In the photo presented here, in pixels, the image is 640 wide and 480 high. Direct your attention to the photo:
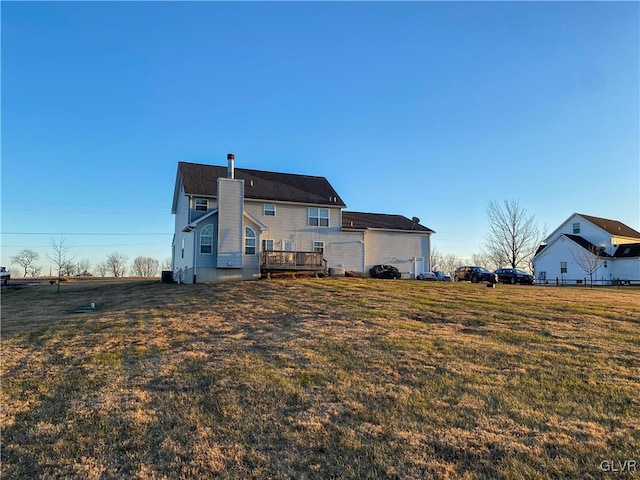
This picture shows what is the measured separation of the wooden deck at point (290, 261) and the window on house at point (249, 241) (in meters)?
0.91

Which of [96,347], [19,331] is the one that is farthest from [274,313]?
[19,331]

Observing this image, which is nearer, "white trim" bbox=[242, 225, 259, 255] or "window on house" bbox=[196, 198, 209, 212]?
"white trim" bbox=[242, 225, 259, 255]

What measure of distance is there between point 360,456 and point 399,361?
3422 mm

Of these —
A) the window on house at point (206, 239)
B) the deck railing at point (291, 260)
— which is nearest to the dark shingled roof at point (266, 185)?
the window on house at point (206, 239)

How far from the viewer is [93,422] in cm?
521

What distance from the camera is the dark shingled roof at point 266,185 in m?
26.0

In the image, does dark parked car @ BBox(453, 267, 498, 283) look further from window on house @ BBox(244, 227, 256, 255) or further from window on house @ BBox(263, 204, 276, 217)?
window on house @ BBox(244, 227, 256, 255)

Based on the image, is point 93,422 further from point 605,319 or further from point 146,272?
point 146,272

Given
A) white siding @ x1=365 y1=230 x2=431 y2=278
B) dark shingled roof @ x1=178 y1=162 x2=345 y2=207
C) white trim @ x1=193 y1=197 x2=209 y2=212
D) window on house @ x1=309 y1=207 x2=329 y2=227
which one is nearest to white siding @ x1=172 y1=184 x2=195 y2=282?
white trim @ x1=193 y1=197 x2=209 y2=212

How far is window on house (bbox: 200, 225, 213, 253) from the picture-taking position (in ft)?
76.1

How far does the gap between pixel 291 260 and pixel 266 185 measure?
628cm

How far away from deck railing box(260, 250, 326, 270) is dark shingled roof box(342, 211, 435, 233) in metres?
4.72

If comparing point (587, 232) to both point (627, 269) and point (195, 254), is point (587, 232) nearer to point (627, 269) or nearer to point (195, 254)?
point (627, 269)

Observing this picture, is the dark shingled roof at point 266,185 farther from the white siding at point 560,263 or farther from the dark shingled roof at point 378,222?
the white siding at point 560,263
